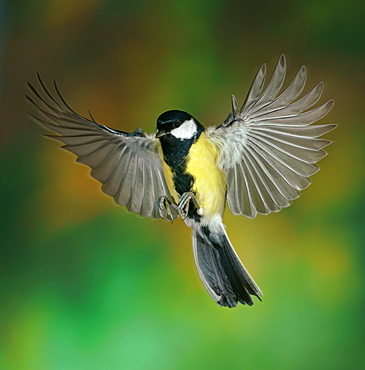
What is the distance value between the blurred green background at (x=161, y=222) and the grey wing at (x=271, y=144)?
19cm

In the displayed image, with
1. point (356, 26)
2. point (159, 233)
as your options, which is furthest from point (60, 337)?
point (356, 26)

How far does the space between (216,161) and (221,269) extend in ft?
0.65

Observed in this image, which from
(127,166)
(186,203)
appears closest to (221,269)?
(186,203)

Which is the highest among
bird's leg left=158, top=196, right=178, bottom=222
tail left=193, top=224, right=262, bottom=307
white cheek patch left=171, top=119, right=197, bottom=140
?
white cheek patch left=171, top=119, right=197, bottom=140

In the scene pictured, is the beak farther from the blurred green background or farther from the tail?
the blurred green background

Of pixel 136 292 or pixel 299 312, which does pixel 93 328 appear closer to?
pixel 136 292

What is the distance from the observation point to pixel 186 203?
87cm

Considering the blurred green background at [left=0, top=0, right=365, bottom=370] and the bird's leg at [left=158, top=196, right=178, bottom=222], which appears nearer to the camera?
the bird's leg at [left=158, top=196, right=178, bottom=222]

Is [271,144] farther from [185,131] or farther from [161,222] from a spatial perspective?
[161,222]

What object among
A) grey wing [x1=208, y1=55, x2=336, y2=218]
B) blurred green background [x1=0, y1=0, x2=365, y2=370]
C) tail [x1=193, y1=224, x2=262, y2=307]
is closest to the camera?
grey wing [x1=208, y1=55, x2=336, y2=218]

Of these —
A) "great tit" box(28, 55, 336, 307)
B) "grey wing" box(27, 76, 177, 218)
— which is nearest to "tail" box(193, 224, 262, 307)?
"great tit" box(28, 55, 336, 307)

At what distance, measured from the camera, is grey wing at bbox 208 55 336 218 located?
0.79m

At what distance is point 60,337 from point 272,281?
1.64 feet

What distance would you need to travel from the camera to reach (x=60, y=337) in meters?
1.17
